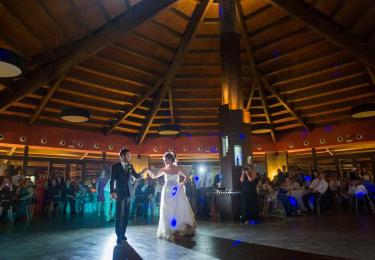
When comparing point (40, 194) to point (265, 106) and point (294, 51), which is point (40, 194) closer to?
point (265, 106)

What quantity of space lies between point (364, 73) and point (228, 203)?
8.04 meters

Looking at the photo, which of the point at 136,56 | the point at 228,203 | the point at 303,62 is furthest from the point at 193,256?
the point at 303,62

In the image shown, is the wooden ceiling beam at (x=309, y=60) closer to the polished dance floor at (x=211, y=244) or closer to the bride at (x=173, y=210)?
the polished dance floor at (x=211, y=244)

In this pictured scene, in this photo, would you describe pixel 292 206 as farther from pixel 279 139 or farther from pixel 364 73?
pixel 279 139

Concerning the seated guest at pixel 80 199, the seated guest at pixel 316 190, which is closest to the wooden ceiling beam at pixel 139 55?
the seated guest at pixel 80 199

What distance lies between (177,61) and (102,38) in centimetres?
362

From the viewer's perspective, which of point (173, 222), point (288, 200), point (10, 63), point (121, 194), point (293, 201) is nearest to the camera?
point (121, 194)

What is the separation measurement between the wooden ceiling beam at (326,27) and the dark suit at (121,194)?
7.17 metres

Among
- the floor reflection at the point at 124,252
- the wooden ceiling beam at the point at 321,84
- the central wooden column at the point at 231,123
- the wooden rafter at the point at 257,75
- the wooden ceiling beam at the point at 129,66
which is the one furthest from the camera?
the wooden ceiling beam at the point at 321,84

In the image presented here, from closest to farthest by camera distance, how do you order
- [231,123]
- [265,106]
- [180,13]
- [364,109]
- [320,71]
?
[231,123] → [364,109] → [180,13] → [320,71] → [265,106]

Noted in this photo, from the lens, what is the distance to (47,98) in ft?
38.1

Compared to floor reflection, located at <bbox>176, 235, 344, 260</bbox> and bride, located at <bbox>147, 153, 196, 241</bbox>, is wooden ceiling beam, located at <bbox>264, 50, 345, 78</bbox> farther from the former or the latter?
floor reflection, located at <bbox>176, 235, 344, 260</bbox>

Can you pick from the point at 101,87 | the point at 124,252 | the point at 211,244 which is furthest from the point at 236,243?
the point at 101,87

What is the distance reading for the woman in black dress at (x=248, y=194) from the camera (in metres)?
7.42
